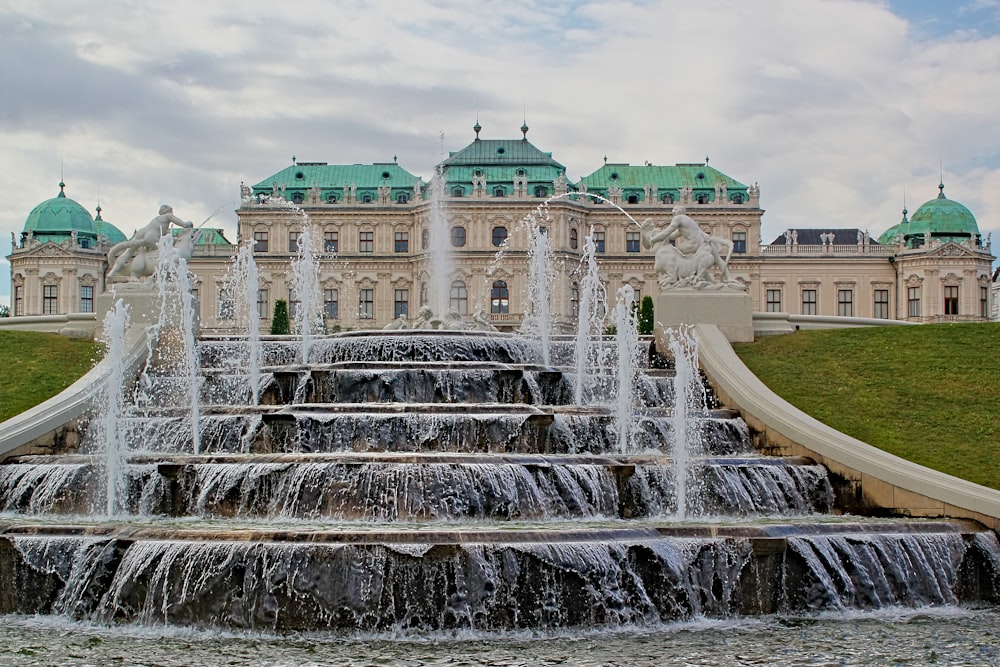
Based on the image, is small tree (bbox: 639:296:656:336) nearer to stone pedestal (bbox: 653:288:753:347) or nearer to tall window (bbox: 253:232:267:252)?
stone pedestal (bbox: 653:288:753:347)

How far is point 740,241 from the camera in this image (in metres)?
75.2

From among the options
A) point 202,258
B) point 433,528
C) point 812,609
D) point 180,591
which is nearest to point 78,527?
point 180,591

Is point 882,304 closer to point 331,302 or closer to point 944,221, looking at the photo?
point 944,221

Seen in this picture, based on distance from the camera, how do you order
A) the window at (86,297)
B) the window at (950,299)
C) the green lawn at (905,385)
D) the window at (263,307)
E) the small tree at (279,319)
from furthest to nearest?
the window at (86,297) → the window at (950,299) → the window at (263,307) → the small tree at (279,319) → the green lawn at (905,385)

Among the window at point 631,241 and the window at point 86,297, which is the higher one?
the window at point 631,241

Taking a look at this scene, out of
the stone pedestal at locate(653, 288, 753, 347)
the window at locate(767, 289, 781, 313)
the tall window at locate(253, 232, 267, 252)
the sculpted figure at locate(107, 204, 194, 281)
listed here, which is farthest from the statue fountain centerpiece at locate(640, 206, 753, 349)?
the tall window at locate(253, 232, 267, 252)

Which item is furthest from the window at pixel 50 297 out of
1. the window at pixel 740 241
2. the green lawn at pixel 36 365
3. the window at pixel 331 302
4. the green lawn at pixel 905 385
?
the green lawn at pixel 905 385

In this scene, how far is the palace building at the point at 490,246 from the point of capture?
7294 centimetres

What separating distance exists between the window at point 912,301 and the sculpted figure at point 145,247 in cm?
6047

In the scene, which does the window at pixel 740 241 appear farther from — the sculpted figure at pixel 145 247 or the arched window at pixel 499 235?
the sculpted figure at pixel 145 247

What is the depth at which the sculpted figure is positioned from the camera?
2470 cm

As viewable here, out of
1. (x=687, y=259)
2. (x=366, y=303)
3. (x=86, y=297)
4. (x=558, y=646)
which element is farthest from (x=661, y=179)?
(x=558, y=646)

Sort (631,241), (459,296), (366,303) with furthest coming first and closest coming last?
(631,241), (366,303), (459,296)

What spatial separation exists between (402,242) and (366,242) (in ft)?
7.71
